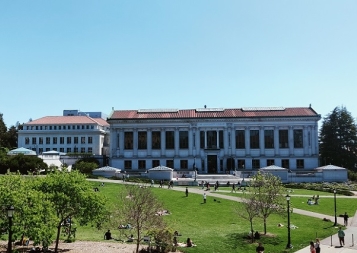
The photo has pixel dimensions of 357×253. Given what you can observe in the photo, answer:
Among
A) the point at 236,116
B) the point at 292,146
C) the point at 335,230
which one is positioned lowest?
the point at 335,230

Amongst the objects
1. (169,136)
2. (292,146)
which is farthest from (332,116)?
(169,136)

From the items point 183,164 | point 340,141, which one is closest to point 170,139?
point 183,164

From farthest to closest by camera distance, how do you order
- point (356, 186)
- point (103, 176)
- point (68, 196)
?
point (103, 176)
point (356, 186)
point (68, 196)

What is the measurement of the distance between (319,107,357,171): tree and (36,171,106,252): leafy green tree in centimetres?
8145

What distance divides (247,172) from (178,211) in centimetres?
4077

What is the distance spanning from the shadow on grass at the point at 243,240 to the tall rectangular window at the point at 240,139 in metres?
58.3

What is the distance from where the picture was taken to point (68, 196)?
2627cm

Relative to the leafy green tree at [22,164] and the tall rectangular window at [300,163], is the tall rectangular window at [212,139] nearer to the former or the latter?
the tall rectangular window at [300,163]

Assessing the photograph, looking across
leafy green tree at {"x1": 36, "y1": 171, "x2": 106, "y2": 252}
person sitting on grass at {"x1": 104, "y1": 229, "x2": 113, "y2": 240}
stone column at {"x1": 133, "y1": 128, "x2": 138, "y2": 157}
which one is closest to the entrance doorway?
stone column at {"x1": 133, "y1": 128, "x2": 138, "y2": 157}

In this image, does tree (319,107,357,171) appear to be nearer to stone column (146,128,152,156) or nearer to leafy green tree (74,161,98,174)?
stone column (146,128,152,156)

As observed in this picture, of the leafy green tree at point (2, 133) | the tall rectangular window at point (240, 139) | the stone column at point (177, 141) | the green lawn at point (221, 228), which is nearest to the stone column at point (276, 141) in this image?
the tall rectangular window at point (240, 139)

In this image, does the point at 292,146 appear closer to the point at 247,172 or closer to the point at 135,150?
the point at 247,172

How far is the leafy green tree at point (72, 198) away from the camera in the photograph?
26172mm

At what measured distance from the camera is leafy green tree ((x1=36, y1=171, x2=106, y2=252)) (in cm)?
2617
